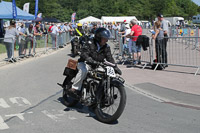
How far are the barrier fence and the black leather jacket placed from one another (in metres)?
9.77

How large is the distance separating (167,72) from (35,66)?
5.88m

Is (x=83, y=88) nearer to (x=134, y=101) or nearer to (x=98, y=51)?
(x=98, y=51)

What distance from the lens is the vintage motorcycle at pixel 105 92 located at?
558 centimetres

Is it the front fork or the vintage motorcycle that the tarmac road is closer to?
the vintage motorcycle

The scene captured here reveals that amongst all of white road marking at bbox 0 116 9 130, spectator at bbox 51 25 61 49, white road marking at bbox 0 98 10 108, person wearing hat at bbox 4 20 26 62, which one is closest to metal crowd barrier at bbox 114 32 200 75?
person wearing hat at bbox 4 20 26 62

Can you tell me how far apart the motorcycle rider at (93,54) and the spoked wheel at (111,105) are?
55 centimetres

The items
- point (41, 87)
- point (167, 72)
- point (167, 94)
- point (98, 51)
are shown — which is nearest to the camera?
point (98, 51)

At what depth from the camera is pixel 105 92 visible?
582 centimetres

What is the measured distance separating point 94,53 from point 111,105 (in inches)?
42.3

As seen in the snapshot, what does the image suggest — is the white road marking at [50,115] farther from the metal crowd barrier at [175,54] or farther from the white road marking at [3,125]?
the metal crowd barrier at [175,54]

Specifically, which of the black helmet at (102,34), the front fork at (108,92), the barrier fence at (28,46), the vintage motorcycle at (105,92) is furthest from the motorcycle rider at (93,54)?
the barrier fence at (28,46)

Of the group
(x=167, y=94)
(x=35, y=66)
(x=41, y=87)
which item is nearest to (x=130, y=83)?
(x=167, y=94)

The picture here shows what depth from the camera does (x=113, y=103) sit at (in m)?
5.75

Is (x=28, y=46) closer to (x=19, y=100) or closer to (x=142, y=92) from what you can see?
(x=19, y=100)
